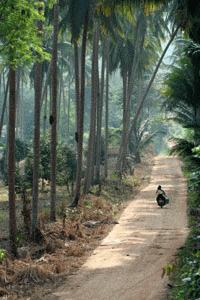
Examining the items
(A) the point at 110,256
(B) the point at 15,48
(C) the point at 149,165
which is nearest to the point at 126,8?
(B) the point at 15,48

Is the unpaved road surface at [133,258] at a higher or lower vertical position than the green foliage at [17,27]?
lower

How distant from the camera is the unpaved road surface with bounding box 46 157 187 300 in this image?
532 inches

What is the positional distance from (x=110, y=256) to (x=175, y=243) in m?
2.81

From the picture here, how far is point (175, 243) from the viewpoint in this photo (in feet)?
62.5

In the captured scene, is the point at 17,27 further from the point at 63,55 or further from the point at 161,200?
the point at 63,55

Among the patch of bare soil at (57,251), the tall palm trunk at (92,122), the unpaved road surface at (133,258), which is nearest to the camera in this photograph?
the unpaved road surface at (133,258)

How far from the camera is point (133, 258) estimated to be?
17.0m

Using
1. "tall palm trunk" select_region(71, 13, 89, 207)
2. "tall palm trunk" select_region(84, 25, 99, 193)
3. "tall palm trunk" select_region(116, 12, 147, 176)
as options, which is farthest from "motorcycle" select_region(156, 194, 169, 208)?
"tall palm trunk" select_region(116, 12, 147, 176)

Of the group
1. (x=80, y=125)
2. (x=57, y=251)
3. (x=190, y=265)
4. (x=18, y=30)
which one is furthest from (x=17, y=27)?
(x=80, y=125)

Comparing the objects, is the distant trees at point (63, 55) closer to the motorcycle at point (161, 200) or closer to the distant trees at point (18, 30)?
the distant trees at point (18, 30)

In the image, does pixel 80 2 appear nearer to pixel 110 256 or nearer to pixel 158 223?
pixel 158 223

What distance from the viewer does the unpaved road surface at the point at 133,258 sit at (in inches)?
532

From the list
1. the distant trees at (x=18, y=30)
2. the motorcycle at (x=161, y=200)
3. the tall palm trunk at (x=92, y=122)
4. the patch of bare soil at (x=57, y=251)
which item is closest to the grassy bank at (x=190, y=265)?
the motorcycle at (x=161, y=200)

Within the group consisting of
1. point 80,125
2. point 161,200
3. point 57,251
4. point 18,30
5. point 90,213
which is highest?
point 18,30
